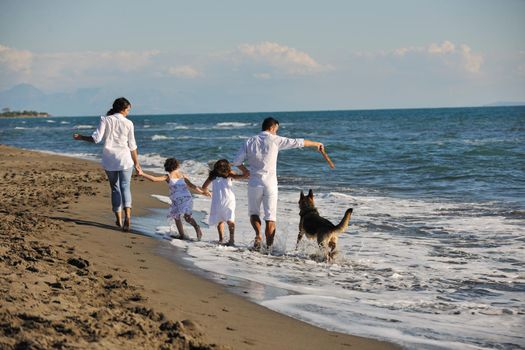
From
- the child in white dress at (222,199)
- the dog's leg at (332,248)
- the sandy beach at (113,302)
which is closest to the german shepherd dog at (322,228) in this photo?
the dog's leg at (332,248)

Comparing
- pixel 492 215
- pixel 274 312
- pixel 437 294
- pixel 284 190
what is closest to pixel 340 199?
pixel 284 190

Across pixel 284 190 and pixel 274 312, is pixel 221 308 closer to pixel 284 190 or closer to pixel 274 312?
pixel 274 312

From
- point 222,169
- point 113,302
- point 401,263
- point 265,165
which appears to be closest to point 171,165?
point 222,169

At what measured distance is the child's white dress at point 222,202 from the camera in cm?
834

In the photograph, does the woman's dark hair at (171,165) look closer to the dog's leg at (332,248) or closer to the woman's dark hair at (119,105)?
the woman's dark hair at (119,105)

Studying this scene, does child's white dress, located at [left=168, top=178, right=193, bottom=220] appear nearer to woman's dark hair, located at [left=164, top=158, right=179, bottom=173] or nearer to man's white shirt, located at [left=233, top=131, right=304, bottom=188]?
woman's dark hair, located at [left=164, top=158, right=179, bottom=173]

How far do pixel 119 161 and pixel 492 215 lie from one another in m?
6.92

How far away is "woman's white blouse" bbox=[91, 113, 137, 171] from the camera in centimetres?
791

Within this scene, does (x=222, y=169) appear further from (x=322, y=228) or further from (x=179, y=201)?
(x=322, y=228)

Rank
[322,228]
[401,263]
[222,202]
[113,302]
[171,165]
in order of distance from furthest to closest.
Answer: [171,165]
[222,202]
[322,228]
[401,263]
[113,302]

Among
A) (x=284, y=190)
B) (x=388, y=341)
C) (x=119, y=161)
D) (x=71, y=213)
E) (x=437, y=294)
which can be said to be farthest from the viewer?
(x=284, y=190)

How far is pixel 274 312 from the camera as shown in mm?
5016

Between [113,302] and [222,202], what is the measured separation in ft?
13.0

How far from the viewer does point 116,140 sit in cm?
802
